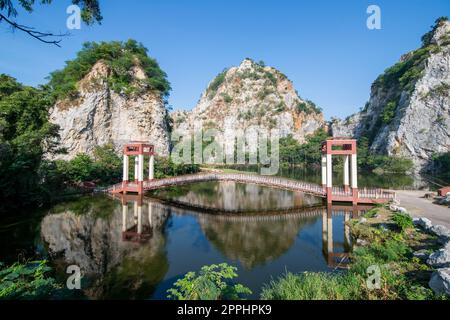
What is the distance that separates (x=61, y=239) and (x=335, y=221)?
14.6 meters

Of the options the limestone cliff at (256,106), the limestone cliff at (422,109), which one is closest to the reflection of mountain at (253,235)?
the limestone cliff at (422,109)

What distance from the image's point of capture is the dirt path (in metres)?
11.3

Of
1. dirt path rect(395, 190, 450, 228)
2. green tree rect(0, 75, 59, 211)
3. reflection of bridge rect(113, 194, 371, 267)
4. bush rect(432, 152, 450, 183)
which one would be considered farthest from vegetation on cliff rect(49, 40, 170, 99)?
bush rect(432, 152, 450, 183)

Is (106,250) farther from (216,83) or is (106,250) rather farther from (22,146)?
(216,83)

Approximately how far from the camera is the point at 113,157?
28.1 metres

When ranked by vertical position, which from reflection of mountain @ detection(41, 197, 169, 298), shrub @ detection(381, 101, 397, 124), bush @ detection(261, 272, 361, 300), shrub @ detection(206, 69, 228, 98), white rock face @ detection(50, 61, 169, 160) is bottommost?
reflection of mountain @ detection(41, 197, 169, 298)

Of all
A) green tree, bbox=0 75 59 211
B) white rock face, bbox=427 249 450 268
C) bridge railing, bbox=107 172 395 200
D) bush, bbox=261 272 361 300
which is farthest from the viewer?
bridge railing, bbox=107 172 395 200

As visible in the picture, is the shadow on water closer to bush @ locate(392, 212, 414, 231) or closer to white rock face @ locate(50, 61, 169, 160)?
bush @ locate(392, 212, 414, 231)

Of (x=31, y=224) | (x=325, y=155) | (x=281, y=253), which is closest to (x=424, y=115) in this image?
(x=325, y=155)

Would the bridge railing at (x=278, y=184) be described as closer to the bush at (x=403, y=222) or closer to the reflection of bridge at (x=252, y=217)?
the reflection of bridge at (x=252, y=217)

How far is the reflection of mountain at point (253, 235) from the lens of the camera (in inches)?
415

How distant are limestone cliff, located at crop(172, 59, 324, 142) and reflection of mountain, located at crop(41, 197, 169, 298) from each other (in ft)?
239

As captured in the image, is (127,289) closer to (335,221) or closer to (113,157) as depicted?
(335,221)

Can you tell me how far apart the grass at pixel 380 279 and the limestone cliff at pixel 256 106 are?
75.5m
